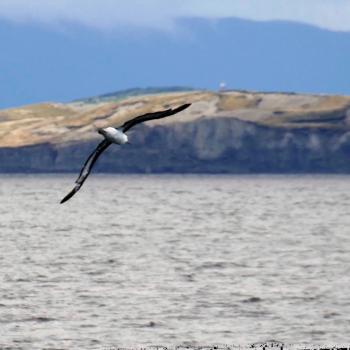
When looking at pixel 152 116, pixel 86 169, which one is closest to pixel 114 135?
pixel 86 169

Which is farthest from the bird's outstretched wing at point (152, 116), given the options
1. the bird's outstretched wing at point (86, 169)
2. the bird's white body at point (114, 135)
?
the bird's outstretched wing at point (86, 169)

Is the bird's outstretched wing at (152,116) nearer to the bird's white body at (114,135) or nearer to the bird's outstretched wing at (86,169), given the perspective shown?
the bird's white body at (114,135)

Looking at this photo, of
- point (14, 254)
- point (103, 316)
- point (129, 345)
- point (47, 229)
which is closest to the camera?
point (129, 345)

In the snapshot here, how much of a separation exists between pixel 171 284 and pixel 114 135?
37.9 meters

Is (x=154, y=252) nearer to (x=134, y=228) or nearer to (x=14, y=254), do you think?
(x=14, y=254)

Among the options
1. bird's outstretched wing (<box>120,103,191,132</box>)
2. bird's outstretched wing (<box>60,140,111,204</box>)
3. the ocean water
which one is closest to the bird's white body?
bird's outstretched wing (<box>120,103,191,132</box>)

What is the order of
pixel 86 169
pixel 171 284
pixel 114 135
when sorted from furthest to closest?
pixel 171 284, pixel 86 169, pixel 114 135

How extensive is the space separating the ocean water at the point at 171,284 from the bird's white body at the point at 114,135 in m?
18.1

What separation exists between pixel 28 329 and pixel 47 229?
7446 centimetres

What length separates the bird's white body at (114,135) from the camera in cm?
2527

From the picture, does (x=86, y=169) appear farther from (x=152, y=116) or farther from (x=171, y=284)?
(x=171, y=284)

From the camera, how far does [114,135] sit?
83.9 ft

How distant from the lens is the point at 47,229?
120625 mm

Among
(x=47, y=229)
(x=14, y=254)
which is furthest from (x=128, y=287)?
(x=47, y=229)
